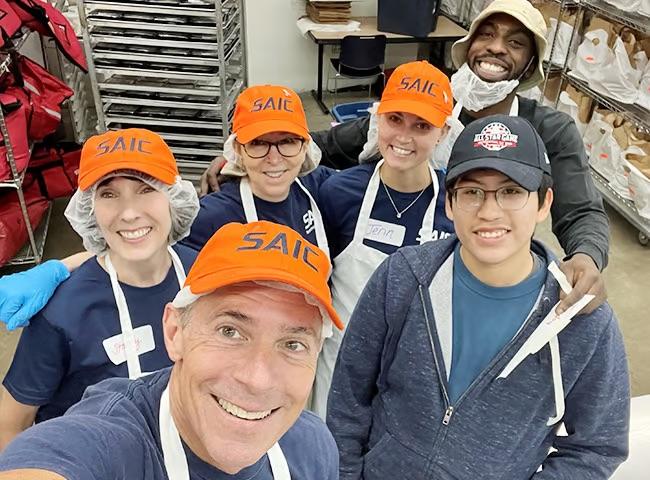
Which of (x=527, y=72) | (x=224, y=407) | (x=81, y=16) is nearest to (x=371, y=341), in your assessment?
(x=224, y=407)

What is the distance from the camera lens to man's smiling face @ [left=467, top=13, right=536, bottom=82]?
1.96 meters

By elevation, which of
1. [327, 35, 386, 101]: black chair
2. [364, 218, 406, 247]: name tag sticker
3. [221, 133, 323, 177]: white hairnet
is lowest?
[327, 35, 386, 101]: black chair

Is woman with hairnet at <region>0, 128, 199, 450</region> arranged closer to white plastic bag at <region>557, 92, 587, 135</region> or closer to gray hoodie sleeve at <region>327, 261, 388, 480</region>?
gray hoodie sleeve at <region>327, 261, 388, 480</region>

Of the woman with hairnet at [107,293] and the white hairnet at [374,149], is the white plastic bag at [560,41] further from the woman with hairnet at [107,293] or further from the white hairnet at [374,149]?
the woman with hairnet at [107,293]

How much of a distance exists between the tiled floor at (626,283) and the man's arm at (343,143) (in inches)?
77.1

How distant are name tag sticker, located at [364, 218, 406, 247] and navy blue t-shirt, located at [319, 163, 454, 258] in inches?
0.4

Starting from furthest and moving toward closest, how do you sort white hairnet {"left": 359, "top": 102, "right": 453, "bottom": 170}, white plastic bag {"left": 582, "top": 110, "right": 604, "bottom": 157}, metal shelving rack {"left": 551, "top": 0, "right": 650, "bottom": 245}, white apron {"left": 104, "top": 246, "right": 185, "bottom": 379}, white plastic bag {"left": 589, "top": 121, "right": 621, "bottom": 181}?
white plastic bag {"left": 582, "top": 110, "right": 604, "bottom": 157}
white plastic bag {"left": 589, "top": 121, "right": 621, "bottom": 181}
metal shelving rack {"left": 551, "top": 0, "right": 650, "bottom": 245}
white hairnet {"left": 359, "top": 102, "right": 453, "bottom": 170}
white apron {"left": 104, "top": 246, "right": 185, "bottom": 379}

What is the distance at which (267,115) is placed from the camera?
1847 mm

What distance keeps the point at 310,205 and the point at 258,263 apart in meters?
1.12

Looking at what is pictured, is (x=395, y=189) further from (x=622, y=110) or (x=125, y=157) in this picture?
(x=622, y=110)

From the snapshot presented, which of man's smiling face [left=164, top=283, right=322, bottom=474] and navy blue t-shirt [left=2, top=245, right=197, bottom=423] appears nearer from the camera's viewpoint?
man's smiling face [left=164, top=283, right=322, bottom=474]

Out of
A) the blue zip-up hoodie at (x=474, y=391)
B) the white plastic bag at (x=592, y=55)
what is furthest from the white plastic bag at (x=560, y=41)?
the blue zip-up hoodie at (x=474, y=391)

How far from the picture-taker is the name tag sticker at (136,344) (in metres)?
1.48

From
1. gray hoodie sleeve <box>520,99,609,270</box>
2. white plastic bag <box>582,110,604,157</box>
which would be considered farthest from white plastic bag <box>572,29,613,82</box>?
gray hoodie sleeve <box>520,99,609,270</box>
